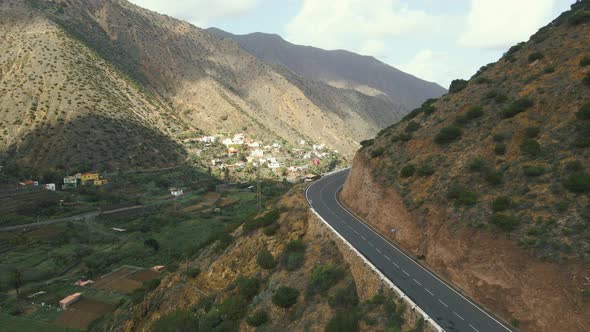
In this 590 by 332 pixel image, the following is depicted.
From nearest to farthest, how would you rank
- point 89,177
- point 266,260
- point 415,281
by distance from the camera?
point 415,281 → point 266,260 → point 89,177

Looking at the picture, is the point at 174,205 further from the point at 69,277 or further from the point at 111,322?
the point at 111,322

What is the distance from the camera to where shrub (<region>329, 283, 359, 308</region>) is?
68.3ft

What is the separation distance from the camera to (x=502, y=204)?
22.1 metres

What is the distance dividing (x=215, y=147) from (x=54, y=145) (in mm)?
49967

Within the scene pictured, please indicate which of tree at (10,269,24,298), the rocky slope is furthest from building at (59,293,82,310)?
the rocky slope

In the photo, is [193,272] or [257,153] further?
[257,153]

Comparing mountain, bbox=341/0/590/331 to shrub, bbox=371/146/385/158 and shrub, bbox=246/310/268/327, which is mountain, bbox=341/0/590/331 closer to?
shrub, bbox=371/146/385/158

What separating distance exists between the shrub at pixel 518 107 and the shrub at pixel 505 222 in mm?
11554

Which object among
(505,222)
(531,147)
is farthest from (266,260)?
(531,147)

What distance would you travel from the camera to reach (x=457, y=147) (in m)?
30.4

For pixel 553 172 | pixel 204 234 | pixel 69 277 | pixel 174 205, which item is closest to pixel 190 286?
pixel 553 172

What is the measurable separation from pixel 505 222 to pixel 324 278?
A: 10.6 metres

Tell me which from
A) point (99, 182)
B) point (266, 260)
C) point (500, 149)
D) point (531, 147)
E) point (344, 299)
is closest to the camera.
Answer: point (344, 299)

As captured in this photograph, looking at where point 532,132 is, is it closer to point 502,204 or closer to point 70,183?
point 502,204
